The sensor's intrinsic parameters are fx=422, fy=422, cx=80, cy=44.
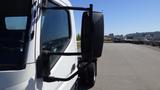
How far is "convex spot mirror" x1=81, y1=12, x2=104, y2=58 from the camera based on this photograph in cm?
361

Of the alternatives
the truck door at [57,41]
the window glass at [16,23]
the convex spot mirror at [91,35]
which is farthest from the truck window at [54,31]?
the convex spot mirror at [91,35]

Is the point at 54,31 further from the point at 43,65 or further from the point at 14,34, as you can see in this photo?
the point at 43,65

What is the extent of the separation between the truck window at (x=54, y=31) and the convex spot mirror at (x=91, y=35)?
494 millimetres

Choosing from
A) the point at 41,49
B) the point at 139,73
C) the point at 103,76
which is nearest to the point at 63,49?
the point at 41,49

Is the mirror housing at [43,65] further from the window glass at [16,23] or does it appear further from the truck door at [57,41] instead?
the window glass at [16,23]

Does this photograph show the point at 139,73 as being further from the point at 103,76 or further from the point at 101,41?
the point at 101,41

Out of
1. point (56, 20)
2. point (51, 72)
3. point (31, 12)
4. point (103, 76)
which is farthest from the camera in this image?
point (103, 76)

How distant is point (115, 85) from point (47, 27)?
8.74 meters

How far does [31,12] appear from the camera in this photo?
Result: 3.71 metres

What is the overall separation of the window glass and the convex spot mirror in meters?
0.55

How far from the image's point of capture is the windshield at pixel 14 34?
3.50 m

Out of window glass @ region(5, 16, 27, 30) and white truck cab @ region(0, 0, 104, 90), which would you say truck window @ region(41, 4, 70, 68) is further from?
window glass @ region(5, 16, 27, 30)

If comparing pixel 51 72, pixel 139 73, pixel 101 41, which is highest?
pixel 101 41

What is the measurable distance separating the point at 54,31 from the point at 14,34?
0.84 metres
